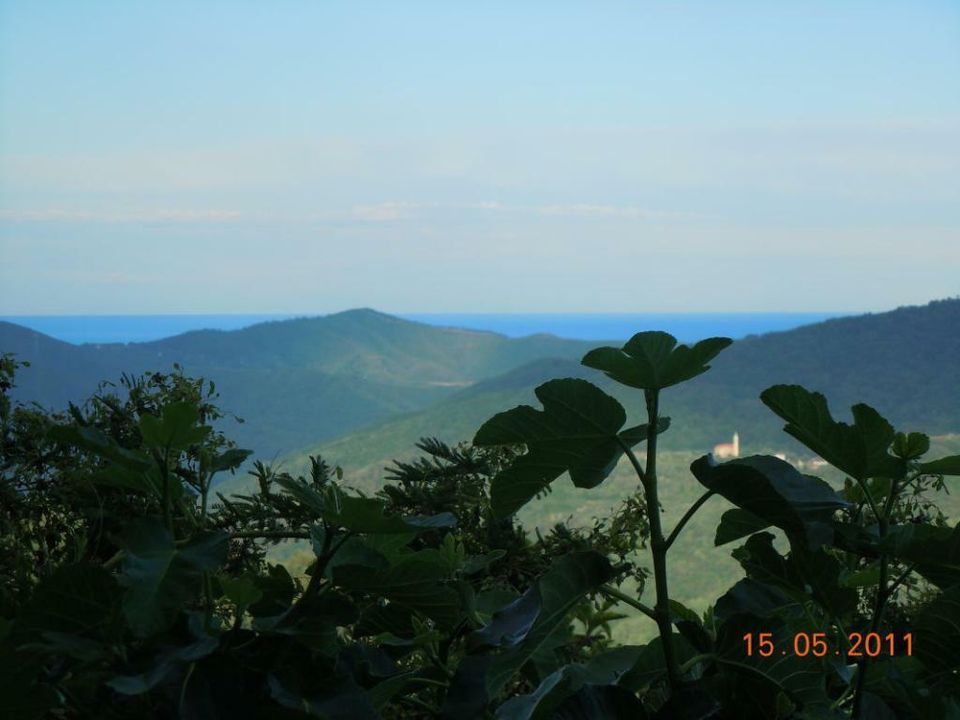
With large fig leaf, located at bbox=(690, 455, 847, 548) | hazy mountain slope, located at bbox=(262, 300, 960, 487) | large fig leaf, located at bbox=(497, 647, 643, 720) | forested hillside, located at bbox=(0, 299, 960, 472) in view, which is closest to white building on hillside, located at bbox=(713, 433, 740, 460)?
large fig leaf, located at bbox=(690, 455, 847, 548)

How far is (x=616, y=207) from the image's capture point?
1341 inches

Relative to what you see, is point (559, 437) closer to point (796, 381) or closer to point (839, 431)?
point (839, 431)

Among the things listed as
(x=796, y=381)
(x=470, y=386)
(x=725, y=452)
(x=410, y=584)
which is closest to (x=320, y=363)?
(x=470, y=386)

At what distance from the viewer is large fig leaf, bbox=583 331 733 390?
1.54ft

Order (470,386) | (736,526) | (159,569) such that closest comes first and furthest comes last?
(159,569) → (736,526) → (470,386)

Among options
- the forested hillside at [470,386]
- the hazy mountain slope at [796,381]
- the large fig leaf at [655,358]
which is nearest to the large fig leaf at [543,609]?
the large fig leaf at [655,358]

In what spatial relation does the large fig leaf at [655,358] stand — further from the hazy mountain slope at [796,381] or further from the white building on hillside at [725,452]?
the hazy mountain slope at [796,381]

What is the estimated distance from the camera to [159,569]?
1.34 feet

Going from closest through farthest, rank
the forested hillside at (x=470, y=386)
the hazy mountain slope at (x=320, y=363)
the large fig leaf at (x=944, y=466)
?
1. the large fig leaf at (x=944, y=466)
2. the hazy mountain slope at (x=320, y=363)
3. the forested hillside at (x=470, y=386)

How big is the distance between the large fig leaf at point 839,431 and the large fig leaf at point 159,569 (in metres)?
0.31

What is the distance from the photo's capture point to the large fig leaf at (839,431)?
1.58 ft

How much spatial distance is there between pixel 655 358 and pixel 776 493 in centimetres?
10

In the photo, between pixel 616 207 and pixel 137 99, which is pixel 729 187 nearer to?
pixel 616 207

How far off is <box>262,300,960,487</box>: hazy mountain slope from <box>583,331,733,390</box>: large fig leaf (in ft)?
14.5
